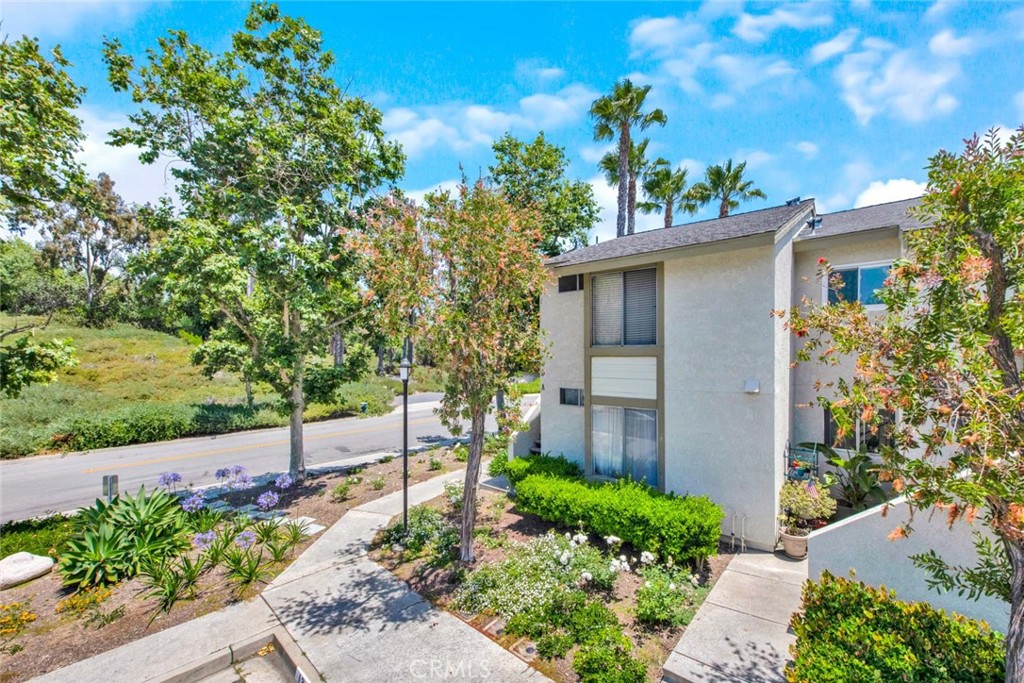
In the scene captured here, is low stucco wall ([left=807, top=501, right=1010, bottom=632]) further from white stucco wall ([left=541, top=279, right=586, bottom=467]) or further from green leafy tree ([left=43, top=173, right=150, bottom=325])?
green leafy tree ([left=43, top=173, right=150, bottom=325])

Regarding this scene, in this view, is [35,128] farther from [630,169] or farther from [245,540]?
[630,169]

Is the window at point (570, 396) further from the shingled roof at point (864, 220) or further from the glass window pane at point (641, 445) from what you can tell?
the shingled roof at point (864, 220)

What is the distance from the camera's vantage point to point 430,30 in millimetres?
9297

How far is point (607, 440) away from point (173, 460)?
17017mm

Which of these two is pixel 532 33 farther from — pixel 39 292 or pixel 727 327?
pixel 39 292

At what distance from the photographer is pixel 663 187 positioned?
25.0m

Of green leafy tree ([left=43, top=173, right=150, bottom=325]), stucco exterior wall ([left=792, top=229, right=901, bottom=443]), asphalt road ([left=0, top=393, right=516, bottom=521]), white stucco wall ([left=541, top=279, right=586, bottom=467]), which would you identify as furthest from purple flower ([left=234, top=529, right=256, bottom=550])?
green leafy tree ([left=43, top=173, right=150, bottom=325])

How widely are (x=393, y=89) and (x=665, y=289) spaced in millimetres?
10064

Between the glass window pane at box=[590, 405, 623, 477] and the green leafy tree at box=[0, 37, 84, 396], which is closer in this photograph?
the green leafy tree at box=[0, 37, 84, 396]

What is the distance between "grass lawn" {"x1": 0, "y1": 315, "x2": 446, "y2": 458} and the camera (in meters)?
17.9

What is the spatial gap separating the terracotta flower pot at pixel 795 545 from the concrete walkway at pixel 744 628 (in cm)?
17

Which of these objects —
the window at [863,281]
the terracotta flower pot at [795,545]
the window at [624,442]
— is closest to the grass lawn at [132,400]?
the window at [624,442]

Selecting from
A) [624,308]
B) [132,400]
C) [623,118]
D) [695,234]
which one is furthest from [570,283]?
[132,400]

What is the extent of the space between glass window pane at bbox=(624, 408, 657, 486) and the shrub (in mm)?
1310
